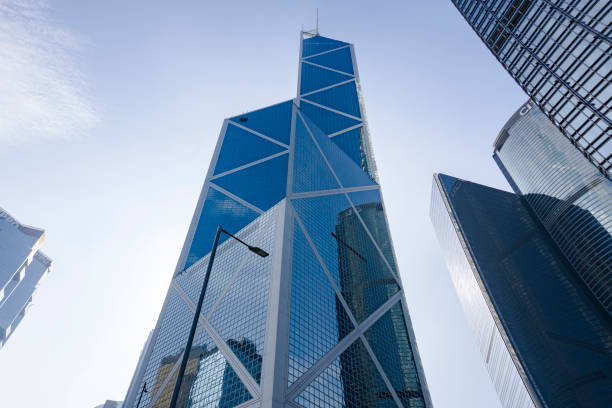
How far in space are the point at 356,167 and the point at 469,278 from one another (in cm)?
6251

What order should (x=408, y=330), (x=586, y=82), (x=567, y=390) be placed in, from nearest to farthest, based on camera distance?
(x=586, y=82) → (x=408, y=330) → (x=567, y=390)

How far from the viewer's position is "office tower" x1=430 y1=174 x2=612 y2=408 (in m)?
89.9

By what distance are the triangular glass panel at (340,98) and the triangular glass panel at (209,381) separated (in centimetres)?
7792

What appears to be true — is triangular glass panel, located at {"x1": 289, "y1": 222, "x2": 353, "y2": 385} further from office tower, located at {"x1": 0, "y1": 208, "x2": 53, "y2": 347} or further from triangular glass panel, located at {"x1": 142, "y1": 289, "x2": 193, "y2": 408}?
office tower, located at {"x1": 0, "y1": 208, "x2": 53, "y2": 347}

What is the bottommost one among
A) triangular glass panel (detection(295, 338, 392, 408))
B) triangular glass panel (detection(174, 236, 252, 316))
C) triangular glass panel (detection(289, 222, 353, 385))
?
triangular glass panel (detection(295, 338, 392, 408))

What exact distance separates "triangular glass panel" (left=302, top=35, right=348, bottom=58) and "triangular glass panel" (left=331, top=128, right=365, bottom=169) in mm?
49495

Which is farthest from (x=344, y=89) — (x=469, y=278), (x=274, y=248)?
(x=274, y=248)

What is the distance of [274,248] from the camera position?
4684 centimetres

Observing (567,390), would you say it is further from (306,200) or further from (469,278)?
(306,200)

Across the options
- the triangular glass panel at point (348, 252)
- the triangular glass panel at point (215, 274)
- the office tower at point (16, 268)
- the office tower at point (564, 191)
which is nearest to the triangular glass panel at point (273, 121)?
the triangular glass panel at point (348, 252)

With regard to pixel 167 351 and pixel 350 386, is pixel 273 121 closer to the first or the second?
pixel 167 351

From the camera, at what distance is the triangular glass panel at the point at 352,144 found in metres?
95.7

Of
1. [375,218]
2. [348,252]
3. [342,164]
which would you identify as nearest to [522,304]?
[375,218]

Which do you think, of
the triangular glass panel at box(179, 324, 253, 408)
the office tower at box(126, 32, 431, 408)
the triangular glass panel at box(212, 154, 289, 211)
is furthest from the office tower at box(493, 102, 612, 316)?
the triangular glass panel at box(179, 324, 253, 408)
